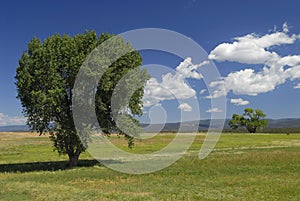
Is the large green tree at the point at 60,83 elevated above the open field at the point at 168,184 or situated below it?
above

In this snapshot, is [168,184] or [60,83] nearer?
[168,184]

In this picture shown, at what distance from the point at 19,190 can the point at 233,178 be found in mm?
18941

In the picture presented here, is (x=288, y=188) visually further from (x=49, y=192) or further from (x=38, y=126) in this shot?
(x=38, y=126)

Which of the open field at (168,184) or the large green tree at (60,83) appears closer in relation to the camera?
the open field at (168,184)

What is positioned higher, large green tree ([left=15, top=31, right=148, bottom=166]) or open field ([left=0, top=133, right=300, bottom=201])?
large green tree ([left=15, top=31, right=148, bottom=166])

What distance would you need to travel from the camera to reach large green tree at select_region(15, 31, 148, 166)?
42906mm

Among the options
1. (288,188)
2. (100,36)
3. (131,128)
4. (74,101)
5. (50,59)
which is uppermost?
(100,36)

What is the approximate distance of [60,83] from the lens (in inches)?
1697

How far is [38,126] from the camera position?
145ft

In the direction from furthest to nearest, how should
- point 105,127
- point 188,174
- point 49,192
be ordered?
point 105,127
point 188,174
point 49,192

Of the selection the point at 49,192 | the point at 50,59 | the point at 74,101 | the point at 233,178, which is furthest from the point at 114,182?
the point at 50,59

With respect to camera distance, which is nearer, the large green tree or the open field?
the open field

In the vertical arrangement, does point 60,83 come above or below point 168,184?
above

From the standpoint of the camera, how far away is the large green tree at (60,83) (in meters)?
42.9
